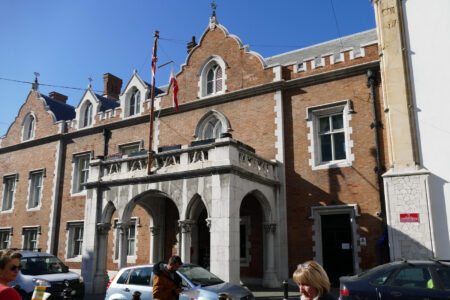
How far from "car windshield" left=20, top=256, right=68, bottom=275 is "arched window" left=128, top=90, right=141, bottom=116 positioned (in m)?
9.83

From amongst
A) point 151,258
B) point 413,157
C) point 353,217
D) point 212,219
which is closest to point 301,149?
point 353,217

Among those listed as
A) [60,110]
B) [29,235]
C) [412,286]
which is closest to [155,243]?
[29,235]

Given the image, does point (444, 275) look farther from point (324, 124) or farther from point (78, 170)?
point (78, 170)

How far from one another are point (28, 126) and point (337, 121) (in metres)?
20.1

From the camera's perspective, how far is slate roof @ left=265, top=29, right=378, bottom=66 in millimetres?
17984

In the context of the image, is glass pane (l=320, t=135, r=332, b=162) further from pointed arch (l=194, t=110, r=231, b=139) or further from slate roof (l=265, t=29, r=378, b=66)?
pointed arch (l=194, t=110, r=231, b=139)

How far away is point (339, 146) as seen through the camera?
15.5m

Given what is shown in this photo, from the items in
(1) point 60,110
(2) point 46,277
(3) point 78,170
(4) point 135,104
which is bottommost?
(2) point 46,277

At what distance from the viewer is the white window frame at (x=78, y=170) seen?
22.2 meters

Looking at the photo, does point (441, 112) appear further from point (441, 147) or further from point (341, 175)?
point (341, 175)

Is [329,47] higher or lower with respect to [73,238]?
higher

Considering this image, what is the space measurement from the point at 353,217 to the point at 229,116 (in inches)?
272

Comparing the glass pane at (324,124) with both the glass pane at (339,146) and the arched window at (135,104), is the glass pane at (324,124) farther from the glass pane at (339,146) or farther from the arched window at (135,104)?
the arched window at (135,104)

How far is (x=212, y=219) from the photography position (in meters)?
12.5
